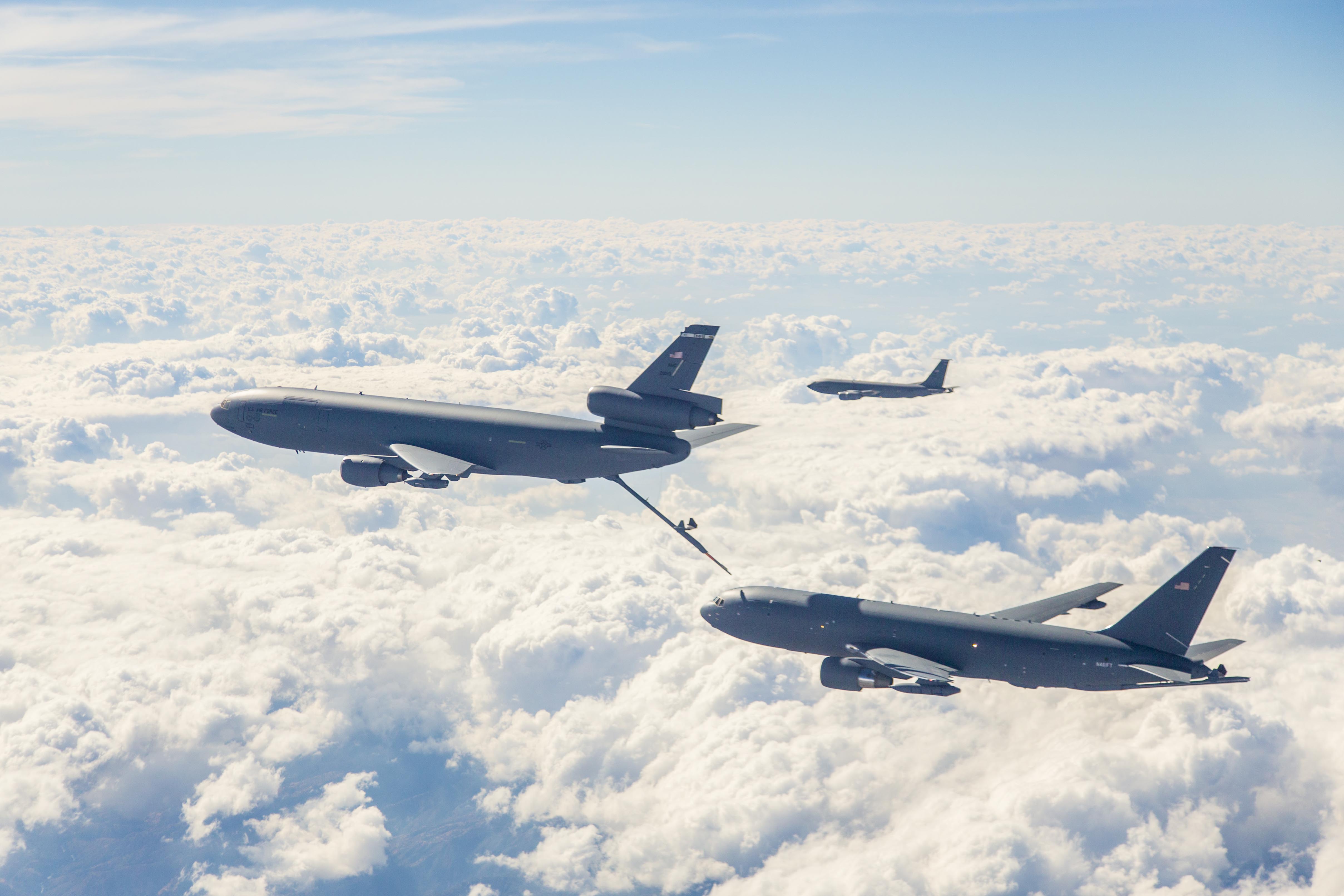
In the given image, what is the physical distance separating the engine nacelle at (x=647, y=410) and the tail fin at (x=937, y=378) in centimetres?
6157

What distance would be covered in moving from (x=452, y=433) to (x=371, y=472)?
6.54 m

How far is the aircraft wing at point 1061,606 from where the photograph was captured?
53.3 m

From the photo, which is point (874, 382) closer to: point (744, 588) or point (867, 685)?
point (744, 588)

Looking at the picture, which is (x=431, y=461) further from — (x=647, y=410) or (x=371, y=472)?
(x=647, y=410)

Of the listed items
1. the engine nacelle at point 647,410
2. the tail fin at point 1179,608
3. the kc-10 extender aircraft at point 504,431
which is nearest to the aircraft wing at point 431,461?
the kc-10 extender aircraft at point 504,431

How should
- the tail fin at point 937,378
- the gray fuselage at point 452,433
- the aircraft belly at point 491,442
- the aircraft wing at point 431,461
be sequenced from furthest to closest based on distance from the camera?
the tail fin at point 937,378 < the gray fuselage at point 452,433 < the aircraft belly at point 491,442 < the aircraft wing at point 431,461

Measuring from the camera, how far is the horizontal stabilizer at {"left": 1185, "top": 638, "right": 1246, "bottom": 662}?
46.9 metres

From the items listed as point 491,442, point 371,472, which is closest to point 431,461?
point 491,442

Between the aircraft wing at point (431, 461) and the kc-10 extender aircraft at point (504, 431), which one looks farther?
the kc-10 extender aircraft at point (504, 431)

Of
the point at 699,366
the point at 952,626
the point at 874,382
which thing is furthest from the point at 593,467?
the point at 874,382

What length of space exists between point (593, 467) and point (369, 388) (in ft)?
367

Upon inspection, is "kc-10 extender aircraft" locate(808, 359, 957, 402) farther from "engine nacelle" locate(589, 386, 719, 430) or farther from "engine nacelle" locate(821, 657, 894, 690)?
"engine nacelle" locate(821, 657, 894, 690)

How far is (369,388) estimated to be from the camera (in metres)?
152

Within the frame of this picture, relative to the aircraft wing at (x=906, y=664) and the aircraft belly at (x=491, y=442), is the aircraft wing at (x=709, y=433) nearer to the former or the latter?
the aircraft belly at (x=491, y=442)
